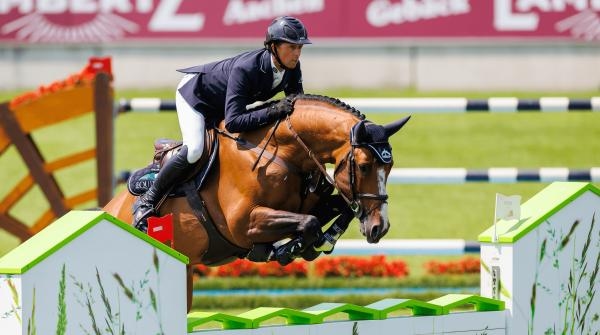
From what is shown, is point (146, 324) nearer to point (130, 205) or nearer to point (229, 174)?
point (229, 174)

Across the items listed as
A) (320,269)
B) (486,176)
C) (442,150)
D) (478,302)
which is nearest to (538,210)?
(478,302)

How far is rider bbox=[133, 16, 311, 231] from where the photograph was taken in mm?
7090

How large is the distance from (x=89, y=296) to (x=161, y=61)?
42.9 ft

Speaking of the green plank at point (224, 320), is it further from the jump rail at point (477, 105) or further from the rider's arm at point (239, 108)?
the jump rail at point (477, 105)

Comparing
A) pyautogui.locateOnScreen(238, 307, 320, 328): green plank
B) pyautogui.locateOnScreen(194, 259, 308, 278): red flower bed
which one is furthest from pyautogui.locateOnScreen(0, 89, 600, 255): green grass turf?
pyautogui.locateOnScreen(238, 307, 320, 328): green plank

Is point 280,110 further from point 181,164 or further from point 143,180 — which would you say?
point 143,180

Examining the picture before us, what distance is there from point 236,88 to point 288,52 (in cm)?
32

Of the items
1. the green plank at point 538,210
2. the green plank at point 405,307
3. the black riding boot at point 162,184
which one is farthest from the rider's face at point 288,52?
the green plank at point 405,307

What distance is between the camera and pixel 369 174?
6.81 metres

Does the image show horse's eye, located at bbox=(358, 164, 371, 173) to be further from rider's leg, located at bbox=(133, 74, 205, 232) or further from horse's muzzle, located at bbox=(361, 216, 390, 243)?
rider's leg, located at bbox=(133, 74, 205, 232)

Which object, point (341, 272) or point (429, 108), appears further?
point (341, 272)

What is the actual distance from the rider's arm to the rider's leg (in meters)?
0.24

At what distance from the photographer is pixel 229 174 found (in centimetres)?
728

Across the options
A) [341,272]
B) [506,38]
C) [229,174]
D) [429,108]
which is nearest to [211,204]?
[229,174]
